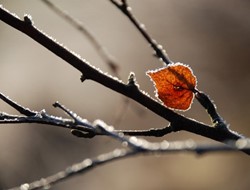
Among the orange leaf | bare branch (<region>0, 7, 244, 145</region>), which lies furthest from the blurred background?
bare branch (<region>0, 7, 244, 145</region>)

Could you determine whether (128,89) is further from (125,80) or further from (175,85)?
(125,80)

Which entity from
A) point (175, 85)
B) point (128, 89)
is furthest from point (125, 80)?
point (128, 89)

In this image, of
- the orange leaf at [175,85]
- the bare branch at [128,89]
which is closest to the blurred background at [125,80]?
the orange leaf at [175,85]

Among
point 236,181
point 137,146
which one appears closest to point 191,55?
point 236,181

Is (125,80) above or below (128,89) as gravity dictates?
above

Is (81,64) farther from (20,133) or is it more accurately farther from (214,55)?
(214,55)

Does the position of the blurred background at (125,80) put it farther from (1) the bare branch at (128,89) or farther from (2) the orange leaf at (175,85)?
(1) the bare branch at (128,89)

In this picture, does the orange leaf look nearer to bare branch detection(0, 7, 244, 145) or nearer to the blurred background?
bare branch detection(0, 7, 244, 145)

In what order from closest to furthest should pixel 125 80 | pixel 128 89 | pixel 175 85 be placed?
pixel 128 89, pixel 175 85, pixel 125 80
